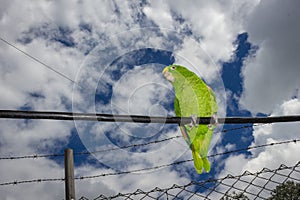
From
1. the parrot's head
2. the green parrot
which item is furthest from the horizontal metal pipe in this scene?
the parrot's head

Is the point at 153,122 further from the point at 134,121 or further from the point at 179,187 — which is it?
the point at 179,187

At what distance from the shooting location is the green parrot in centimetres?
314

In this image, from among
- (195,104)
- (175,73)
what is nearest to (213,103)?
(195,104)

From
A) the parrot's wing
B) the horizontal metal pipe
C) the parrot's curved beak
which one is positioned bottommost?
the horizontal metal pipe

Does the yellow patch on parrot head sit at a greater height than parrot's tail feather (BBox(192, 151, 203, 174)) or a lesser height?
greater

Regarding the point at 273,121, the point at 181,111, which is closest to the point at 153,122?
the point at 273,121

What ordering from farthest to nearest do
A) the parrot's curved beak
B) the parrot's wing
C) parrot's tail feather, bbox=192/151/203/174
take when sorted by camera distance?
1. the parrot's curved beak
2. the parrot's wing
3. parrot's tail feather, bbox=192/151/203/174

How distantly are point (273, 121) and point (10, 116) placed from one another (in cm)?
177

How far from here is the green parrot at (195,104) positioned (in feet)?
10.3

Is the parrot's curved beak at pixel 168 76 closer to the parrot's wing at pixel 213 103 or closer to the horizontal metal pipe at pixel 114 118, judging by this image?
the parrot's wing at pixel 213 103

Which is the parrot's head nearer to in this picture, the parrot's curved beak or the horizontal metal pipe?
the parrot's curved beak

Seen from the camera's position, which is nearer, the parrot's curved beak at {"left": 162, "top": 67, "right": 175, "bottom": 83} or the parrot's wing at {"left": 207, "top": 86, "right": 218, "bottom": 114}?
the parrot's wing at {"left": 207, "top": 86, "right": 218, "bottom": 114}

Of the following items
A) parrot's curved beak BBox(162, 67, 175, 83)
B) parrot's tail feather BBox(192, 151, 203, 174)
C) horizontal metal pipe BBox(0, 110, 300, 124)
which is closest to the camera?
horizontal metal pipe BBox(0, 110, 300, 124)

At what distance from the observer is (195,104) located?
3.34 metres
